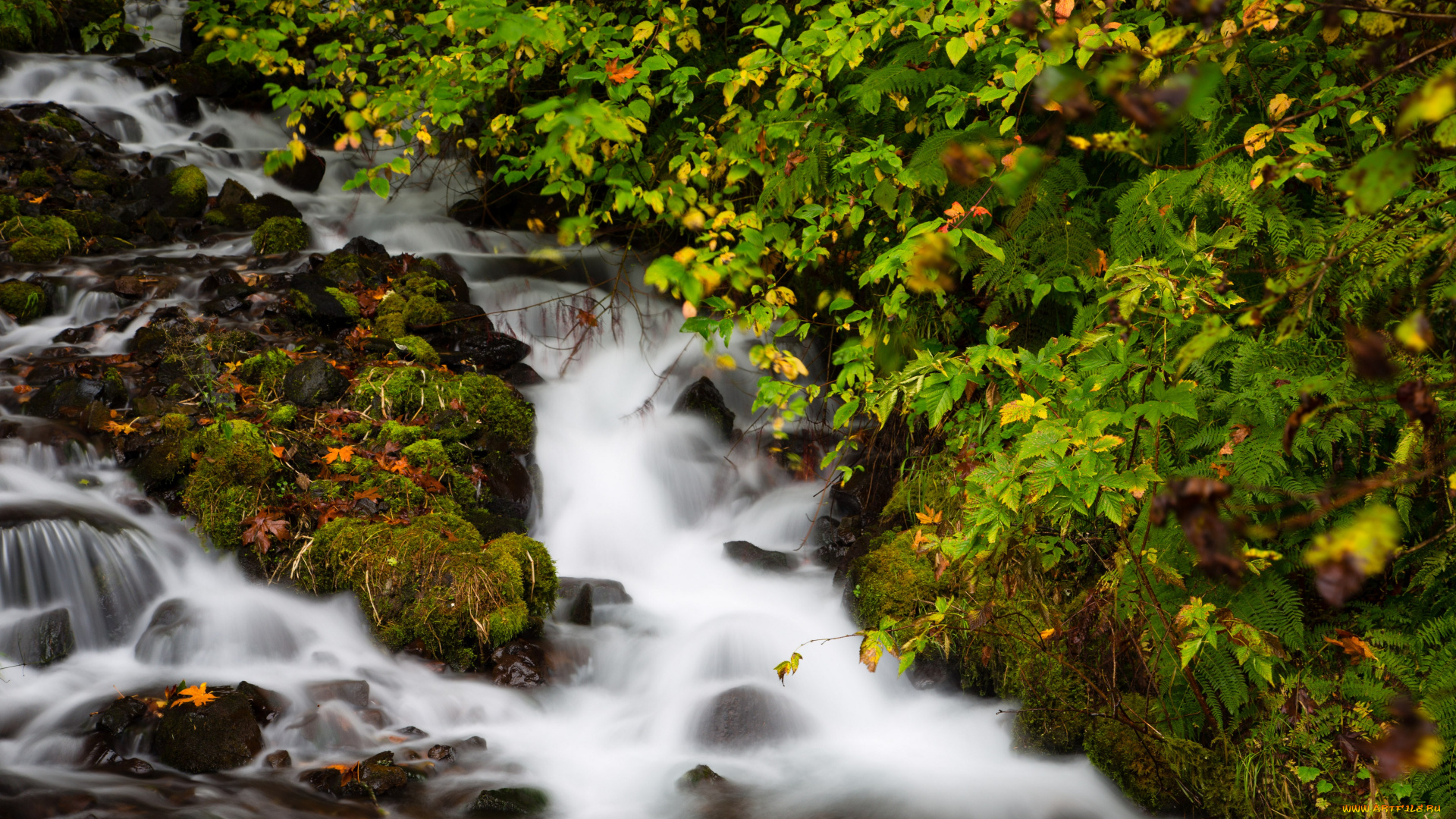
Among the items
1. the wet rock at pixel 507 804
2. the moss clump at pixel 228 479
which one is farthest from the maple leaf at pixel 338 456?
the wet rock at pixel 507 804

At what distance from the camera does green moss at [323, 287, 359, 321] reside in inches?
262

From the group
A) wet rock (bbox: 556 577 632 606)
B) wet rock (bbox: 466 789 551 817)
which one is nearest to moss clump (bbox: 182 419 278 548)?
wet rock (bbox: 556 577 632 606)

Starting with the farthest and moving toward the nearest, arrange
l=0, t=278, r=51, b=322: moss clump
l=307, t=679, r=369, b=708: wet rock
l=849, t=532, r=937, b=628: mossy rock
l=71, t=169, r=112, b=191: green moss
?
1. l=71, t=169, r=112, b=191: green moss
2. l=0, t=278, r=51, b=322: moss clump
3. l=849, t=532, r=937, b=628: mossy rock
4. l=307, t=679, r=369, b=708: wet rock

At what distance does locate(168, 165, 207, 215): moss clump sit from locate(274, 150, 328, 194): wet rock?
2.58ft

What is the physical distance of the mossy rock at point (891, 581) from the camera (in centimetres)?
456

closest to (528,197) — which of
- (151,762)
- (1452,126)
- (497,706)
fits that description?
(497,706)

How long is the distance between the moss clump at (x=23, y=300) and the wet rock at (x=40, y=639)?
324 centimetres

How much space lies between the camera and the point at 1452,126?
2199mm

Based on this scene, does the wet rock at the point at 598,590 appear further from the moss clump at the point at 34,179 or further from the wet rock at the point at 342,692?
the moss clump at the point at 34,179

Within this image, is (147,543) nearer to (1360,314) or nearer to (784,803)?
(784,803)

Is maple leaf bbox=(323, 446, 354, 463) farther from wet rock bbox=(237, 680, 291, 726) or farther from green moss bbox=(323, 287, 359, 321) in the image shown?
green moss bbox=(323, 287, 359, 321)

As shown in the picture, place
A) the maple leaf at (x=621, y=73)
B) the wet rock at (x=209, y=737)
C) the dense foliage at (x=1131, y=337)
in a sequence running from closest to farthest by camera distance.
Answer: the dense foliage at (x=1131, y=337)
the wet rock at (x=209, y=737)
the maple leaf at (x=621, y=73)

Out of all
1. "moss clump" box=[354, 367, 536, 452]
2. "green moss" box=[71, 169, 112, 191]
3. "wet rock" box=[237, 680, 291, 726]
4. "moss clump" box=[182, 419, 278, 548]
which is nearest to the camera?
"wet rock" box=[237, 680, 291, 726]

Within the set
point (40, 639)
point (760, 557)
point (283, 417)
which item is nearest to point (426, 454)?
point (283, 417)
